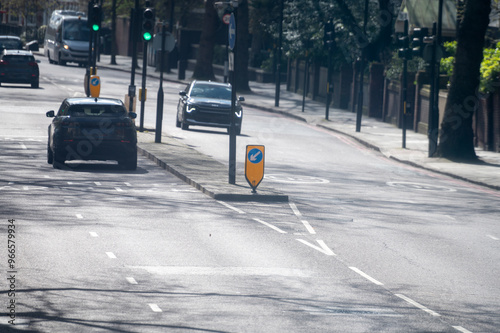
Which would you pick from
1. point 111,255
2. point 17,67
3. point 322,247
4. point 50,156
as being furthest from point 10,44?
point 111,255

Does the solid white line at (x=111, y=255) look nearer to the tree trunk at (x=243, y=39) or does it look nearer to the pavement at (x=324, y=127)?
the pavement at (x=324, y=127)

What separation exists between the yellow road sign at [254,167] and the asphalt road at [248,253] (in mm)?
892

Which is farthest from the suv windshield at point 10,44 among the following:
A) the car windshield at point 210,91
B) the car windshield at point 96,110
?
the car windshield at point 96,110

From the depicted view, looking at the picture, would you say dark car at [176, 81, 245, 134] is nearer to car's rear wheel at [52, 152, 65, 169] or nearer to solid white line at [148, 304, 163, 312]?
car's rear wheel at [52, 152, 65, 169]

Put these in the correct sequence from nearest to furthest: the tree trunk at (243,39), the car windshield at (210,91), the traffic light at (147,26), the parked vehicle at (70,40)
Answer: the traffic light at (147,26)
the car windshield at (210,91)
the tree trunk at (243,39)
the parked vehicle at (70,40)

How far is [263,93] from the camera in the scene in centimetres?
5612

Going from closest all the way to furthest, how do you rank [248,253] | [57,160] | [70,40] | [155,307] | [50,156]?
[155,307], [248,253], [57,160], [50,156], [70,40]

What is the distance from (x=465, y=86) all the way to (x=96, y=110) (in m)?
12.2

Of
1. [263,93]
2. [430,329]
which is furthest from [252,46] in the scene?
[430,329]

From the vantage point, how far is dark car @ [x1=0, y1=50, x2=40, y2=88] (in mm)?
45812

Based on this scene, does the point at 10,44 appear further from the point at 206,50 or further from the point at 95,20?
the point at 95,20

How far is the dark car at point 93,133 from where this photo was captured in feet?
69.6

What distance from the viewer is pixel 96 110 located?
21812 mm

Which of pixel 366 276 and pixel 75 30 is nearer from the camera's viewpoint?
pixel 366 276
